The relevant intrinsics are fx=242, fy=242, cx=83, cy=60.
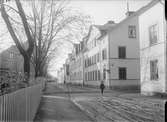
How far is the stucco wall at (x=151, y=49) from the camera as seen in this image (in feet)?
61.2

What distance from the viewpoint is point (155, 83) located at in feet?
65.0

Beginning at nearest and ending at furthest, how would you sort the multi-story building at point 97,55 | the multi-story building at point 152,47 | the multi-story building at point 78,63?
the multi-story building at point 152,47 → the multi-story building at point 97,55 → the multi-story building at point 78,63

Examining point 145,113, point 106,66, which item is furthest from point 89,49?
point 145,113

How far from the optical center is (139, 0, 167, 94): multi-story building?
18.8 metres

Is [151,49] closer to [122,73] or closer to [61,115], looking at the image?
[61,115]

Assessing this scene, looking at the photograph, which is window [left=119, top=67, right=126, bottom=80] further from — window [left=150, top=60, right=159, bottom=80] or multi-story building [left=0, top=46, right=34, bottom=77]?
multi-story building [left=0, top=46, right=34, bottom=77]

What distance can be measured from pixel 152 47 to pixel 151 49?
0.27 m

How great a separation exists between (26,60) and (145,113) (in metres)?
5.31

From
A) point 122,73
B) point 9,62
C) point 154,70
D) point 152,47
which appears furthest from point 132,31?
point 9,62

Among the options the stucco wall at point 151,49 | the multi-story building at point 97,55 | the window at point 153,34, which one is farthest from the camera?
the multi-story building at point 97,55

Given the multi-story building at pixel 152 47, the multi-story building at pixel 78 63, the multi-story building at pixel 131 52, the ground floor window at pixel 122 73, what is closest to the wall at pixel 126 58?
the multi-story building at pixel 131 52

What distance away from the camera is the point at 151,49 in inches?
810

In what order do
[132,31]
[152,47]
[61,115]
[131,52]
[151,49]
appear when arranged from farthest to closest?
[132,31] < [131,52] < [151,49] < [152,47] < [61,115]

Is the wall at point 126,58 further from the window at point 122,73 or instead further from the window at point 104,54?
the window at point 104,54
